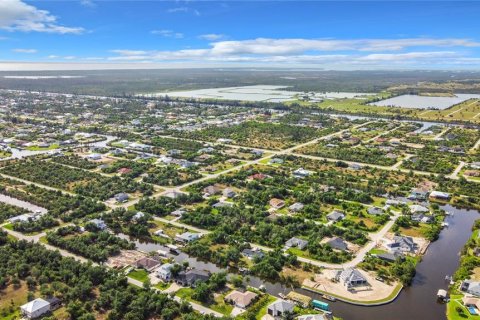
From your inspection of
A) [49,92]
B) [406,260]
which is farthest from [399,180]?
[49,92]

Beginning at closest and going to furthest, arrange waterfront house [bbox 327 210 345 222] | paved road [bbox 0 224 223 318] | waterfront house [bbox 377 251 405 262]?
1. paved road [bbox 0 224 223 318]
2. waterfront house [bbox 377 251 405 262]
3. waterfront house [bbox 327 210 345 222]

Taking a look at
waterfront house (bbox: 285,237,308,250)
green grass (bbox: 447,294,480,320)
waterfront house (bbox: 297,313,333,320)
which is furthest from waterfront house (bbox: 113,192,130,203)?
green grass (bbox: 447,294,480,320)

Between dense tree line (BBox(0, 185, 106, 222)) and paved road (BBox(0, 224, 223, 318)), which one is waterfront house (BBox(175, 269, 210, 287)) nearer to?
paved road (BBox(0, 224, 223, 318))

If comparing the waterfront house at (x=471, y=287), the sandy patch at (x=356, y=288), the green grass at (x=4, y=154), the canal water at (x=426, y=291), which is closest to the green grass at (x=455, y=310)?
the canal water at (x=426, y=291)

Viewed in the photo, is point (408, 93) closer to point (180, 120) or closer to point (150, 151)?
point (180, 120)

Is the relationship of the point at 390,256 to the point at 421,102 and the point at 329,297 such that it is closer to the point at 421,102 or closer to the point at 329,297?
the point at 329,297

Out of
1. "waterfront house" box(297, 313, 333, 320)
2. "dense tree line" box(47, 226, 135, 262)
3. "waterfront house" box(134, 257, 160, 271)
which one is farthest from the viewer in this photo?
"dense tree line" box(47, 226, 135, 262)

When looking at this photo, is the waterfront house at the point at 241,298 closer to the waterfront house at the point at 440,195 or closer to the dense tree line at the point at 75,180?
the dense tree line at the point at 75,180
